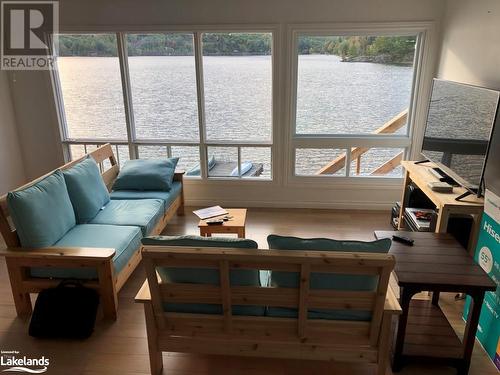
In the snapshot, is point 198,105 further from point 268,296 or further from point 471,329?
point 471,329

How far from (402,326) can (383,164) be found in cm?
264

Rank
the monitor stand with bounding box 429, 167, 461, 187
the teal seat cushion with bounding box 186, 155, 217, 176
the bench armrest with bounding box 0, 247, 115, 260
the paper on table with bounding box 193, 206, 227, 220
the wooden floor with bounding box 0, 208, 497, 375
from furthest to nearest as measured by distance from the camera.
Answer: the teal seat cushion with bounding box 186, 155, 217, 176
the paper on table with bounding box 193, 206, 227, 220
the monitor stand with bounding box 429, 167, 461, 187
the bench armrest with bounding box 0, 247, 115, 260
the wooden floor with bounding box 0, 208, 497, 375

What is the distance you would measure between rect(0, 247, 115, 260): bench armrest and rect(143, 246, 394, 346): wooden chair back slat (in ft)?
2.41

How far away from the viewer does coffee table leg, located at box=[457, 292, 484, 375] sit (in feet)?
6.83

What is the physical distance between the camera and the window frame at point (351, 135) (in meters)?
4.03

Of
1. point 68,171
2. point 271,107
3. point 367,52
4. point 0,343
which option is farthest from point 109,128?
point 367,52

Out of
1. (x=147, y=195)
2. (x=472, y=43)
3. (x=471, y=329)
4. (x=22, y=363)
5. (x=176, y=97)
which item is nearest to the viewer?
(x=471, y=329)

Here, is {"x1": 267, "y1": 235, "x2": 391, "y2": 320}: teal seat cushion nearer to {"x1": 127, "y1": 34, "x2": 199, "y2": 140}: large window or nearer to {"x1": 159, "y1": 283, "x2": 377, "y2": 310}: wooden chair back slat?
{"x1": 159, "y1": 283, "x2": 377, "y2": 310}: wooden chair back slat

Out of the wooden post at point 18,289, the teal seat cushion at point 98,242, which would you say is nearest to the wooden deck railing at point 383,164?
the teal seat cushion at point 98,242

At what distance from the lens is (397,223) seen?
3.97 metres

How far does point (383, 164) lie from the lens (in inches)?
177

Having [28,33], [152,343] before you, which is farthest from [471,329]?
[28,33]

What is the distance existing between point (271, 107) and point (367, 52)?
1164mm

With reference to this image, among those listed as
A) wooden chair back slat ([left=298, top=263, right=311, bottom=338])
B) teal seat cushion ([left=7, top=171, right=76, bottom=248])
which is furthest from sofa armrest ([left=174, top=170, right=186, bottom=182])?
wooden chair back slat ([left=298, top=263, right=311, bottom=338])
